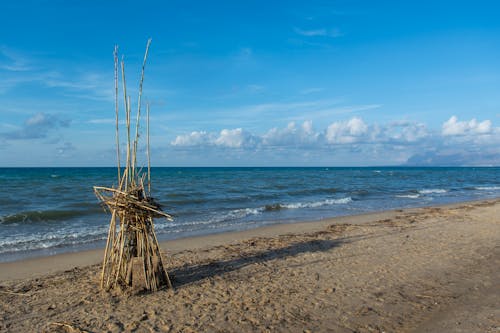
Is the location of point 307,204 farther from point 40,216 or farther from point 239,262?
point 239,262

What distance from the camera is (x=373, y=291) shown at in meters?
5.93

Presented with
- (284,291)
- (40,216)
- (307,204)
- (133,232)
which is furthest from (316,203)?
(133,232)

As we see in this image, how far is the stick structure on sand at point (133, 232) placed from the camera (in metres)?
5.56

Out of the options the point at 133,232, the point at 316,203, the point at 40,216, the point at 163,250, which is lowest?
the point at 316,203

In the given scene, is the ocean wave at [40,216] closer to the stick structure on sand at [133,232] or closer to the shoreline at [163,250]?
the shoreline at [163,250]

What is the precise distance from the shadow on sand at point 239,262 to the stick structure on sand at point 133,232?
2.05ft

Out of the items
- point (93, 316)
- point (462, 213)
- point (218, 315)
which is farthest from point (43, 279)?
point (462, 213)

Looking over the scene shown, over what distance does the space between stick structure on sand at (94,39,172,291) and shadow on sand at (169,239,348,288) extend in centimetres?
62

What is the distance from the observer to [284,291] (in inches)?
233

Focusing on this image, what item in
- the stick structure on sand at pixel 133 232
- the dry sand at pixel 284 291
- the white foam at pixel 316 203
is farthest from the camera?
the white foam at pixel 316 203

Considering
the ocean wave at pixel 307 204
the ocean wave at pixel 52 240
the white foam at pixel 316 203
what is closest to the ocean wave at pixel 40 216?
the ocean wave at pixel 52 240

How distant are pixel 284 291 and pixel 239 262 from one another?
74.4 inches

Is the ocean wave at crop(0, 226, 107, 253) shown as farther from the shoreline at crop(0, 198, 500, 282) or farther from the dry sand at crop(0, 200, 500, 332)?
the dry sand at crop(0, 200, 500, 332)

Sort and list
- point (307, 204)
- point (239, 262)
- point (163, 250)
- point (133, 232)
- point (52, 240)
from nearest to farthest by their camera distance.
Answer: point (133, 232) → point (239, 262) → point (163, 250) → point (52, 240) → point (307, 204)
